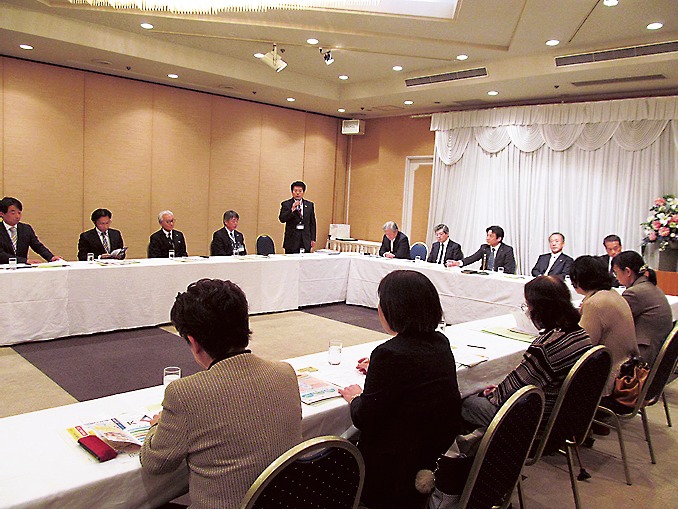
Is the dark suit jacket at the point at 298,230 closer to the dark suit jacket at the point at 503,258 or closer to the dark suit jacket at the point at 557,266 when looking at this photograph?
the dark suit jacket at the point at 503,258

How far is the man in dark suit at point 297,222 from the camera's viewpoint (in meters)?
7.19

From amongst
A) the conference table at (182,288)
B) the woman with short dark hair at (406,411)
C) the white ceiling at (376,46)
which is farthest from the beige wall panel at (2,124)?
the woman with short dark hair at (406,411)

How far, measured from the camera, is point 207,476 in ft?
4.55

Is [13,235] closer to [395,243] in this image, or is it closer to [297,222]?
[297,222]

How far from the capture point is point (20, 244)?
531cm

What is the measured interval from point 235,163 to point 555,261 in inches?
195

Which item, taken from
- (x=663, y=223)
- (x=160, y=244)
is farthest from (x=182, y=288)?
(x=663, y=223)

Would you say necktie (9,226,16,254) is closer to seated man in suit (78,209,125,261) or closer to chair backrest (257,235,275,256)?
seated man in suit (78,209,125,261)

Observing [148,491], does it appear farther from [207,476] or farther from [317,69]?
[317,69]

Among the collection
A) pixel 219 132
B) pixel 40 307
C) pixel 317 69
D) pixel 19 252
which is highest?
pixel 317 69

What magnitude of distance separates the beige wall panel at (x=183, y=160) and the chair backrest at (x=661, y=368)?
263 inches

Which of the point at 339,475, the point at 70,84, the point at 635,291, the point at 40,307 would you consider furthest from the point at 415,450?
the point at 70,84

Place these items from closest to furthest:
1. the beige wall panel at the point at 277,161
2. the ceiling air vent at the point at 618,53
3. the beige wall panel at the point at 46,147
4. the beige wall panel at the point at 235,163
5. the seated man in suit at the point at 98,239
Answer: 1. the ceiling air vent at the point at 618,53
2. the seated man in suit at the point at 98,239
3. the beige wall panel at the point at 46,147
4. the beige wall panel at the point at 235,163
5. the beige wall panel at the point at 277,161

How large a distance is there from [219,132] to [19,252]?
12.5ft
